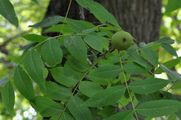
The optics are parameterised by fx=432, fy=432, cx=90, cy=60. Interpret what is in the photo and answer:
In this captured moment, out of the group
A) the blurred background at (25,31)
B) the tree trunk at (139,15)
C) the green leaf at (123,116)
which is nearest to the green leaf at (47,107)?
the green leaf at (123,116)

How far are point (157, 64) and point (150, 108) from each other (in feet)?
0.77

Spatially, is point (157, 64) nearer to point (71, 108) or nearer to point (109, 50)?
point (109, 50)

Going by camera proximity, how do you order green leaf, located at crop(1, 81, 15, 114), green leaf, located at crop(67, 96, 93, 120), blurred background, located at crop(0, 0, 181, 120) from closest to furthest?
green leaf, located at crop(67, 96, 93, 120) < green leaf, located at crop(1, 81, 15, 114) < blurred background, located at crop(0, 0, 181, 120)

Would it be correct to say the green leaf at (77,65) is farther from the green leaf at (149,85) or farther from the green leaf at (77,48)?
the green leaf at (149,85)

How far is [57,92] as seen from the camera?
1608 millimetres

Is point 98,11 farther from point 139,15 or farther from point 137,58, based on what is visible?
point 139,15

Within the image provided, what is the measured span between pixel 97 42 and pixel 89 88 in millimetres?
172

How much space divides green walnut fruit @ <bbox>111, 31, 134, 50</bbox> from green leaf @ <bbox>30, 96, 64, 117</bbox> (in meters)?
0.30

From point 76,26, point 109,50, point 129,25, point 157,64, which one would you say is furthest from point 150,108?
point 129,25

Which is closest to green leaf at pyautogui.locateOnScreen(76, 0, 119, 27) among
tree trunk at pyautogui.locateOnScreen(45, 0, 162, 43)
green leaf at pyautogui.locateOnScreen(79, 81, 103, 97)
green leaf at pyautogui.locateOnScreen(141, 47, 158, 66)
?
green leaf at pyautogui.locateOnScreen(141, 47, 158, 66)

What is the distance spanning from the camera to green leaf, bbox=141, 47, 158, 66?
1.57m

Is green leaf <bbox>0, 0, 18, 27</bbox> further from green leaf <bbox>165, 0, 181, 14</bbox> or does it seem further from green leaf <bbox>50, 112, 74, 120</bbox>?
green leaf <bbox>165, 0, 181, 14</bbox>

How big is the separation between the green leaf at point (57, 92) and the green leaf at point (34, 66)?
0.14 ft

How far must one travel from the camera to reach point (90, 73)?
61.7 inches
